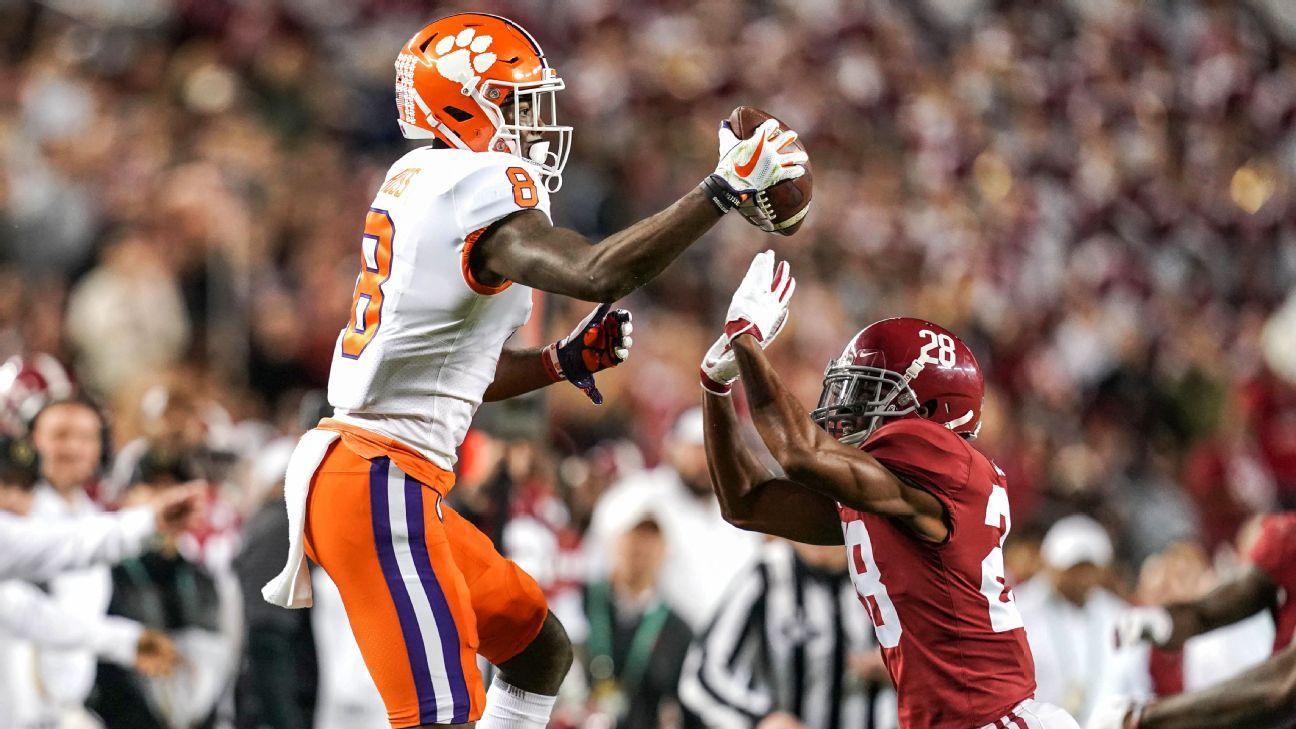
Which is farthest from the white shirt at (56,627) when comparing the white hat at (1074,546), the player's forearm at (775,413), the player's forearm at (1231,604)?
the white hat at (1074,546)

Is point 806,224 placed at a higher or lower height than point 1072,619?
higher

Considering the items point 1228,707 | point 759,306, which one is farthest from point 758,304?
point 1228,707

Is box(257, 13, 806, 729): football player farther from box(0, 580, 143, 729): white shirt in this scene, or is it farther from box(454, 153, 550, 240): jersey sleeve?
box(0, 580, 143, 729): white shirt

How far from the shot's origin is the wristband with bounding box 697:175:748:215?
378 cm

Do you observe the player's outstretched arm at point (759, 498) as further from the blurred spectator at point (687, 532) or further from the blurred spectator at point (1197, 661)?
the blurred spectator at point (1197, 661)

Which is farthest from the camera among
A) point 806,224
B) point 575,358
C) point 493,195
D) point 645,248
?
point 806,224

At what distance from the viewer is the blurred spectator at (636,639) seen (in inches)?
288

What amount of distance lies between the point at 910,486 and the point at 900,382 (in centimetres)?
34

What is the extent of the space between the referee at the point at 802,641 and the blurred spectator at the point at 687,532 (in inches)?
22.9

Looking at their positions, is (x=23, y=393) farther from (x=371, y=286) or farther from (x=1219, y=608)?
(x=1219, y=608)

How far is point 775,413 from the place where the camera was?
161 inches

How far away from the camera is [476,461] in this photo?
23.7ft

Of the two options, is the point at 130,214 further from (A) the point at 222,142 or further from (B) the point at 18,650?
(B) the point at 18,650

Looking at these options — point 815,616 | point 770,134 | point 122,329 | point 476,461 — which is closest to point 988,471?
point 770,134
